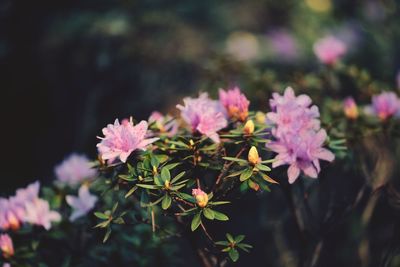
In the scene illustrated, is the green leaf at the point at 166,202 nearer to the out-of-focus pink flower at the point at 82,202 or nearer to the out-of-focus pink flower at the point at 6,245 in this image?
the out-of-focus pink flower at the point at 82,202

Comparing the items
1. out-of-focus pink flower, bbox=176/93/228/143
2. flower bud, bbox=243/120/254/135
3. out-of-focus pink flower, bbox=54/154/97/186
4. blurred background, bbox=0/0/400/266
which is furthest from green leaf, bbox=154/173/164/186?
blurred background, bbox=0/0/400/266

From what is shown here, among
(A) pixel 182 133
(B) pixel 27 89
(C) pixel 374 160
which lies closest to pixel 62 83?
(B) pixel 27 89

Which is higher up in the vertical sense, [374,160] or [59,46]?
[59,46]

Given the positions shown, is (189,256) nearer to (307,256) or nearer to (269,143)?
(307,256)

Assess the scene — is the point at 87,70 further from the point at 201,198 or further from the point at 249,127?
the point at 201,198

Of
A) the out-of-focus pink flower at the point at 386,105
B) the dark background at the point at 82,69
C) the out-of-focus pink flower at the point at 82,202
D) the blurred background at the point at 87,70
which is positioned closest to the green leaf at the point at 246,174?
the out-of-focus pink flower at the point at 82,202

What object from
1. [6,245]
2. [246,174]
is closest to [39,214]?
[6,245]
